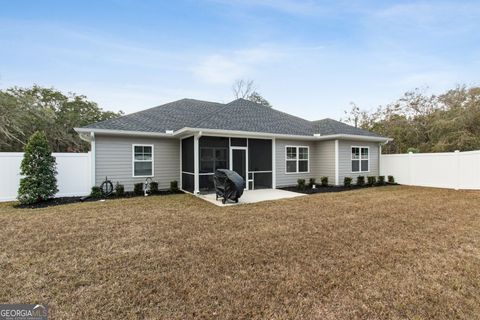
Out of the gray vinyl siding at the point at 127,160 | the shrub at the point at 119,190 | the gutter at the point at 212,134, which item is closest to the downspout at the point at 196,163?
the gutter at the point at 212,134

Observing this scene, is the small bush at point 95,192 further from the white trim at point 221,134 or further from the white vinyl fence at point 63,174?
the white trim at point 221,134

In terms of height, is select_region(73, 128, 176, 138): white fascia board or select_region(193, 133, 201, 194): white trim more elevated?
select_region(73, 128, 176, 138): white fascia board

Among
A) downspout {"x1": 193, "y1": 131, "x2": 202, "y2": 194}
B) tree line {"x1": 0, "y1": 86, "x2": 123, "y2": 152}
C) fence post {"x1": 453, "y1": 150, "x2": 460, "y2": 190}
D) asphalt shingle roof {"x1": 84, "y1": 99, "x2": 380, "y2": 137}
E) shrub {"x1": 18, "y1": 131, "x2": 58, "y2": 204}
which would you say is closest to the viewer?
shrub {"x1": 18, "y1": 131, "x2": 58, "y2": 204}

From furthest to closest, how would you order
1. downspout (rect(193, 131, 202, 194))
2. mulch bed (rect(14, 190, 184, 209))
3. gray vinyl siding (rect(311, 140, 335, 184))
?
gray vinyl siding (rect(311, 140, 335, 184)) < downspout (rect(193, 131, 202, 194)) < mulch bed (rect(14, 190, 184, 209))

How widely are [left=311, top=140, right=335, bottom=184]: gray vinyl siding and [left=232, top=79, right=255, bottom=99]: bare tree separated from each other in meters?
17.5

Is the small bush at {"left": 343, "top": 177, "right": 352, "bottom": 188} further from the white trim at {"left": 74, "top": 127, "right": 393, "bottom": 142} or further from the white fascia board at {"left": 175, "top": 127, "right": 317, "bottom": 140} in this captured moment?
the white fascia board at {"left": 175, "top": 127, "right": 317, "bottom": 140}

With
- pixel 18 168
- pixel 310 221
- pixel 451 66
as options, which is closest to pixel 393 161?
pixel 451 66

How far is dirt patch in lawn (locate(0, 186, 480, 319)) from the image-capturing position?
2.34 metres

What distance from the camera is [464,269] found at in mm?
3133

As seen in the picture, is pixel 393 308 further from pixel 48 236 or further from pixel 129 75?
pixel 129 75

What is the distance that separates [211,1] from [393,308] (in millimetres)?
10242

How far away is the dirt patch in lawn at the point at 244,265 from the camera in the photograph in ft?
7.68

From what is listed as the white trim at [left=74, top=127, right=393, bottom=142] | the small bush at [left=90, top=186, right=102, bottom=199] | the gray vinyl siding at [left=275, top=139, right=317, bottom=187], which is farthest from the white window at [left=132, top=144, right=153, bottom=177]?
the gray vinyl siding at [left=275, top=139, right=317, bottom=187]

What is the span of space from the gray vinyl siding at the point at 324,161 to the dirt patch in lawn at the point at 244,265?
6.18 meters
